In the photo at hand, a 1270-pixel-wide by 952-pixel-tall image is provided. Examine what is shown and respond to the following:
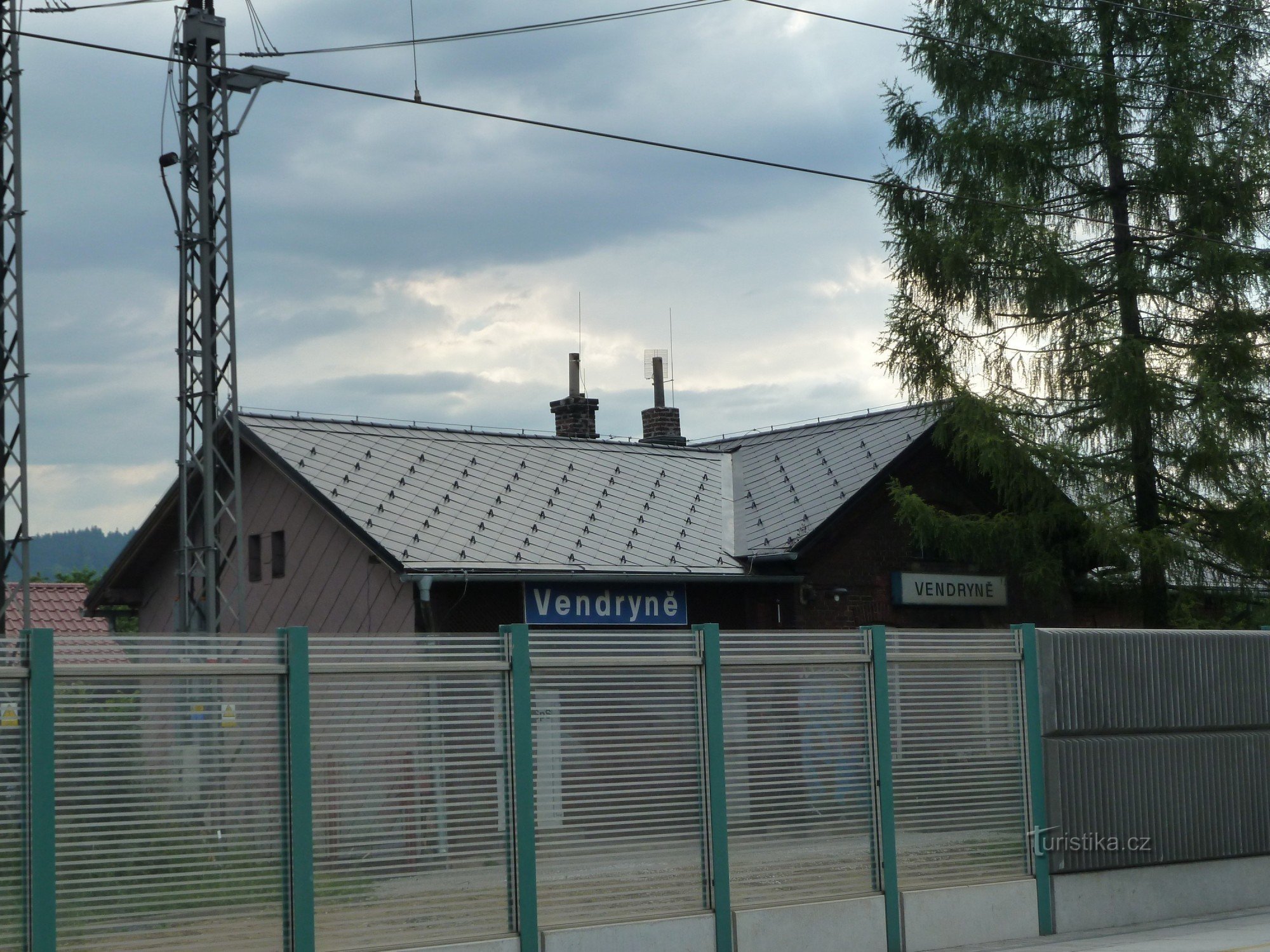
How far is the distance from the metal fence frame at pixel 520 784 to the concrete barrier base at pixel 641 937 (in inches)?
5.0

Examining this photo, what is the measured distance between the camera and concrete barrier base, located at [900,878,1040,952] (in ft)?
41.2

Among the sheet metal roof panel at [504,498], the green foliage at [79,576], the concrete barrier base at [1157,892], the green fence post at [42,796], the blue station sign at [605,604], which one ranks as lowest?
the concrete barrier base at [1157,892]

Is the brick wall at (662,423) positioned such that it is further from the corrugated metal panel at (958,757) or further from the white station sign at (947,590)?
the corrugated metal panel at (958,757)

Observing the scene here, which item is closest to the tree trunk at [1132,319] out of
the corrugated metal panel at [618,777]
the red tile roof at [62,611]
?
the corrugated metal panel at [618,777]

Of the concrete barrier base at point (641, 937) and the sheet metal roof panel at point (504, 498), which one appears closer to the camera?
the concrete barrier base at point (641, 937)

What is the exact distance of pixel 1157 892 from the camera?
46.6 feet

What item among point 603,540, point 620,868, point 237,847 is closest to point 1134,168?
point 603,540

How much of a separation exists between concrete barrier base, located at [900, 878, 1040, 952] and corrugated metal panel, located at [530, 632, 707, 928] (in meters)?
2.15

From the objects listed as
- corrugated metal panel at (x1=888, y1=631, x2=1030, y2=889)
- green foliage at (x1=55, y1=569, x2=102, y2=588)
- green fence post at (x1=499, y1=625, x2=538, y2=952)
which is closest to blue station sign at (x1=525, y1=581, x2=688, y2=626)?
corrugated metal panel at (x1=888, y1=631, x2=1030, y2=889)

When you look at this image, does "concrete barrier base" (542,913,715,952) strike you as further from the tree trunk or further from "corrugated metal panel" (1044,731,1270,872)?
the tree trunk

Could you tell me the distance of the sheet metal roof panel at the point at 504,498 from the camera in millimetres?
19406

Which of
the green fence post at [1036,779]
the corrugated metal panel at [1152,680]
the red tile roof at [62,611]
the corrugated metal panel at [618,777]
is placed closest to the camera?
the corrugated metal panel at [618,777]

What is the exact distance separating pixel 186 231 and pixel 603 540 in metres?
7.01

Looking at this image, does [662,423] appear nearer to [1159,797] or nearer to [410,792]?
[1159,797]
